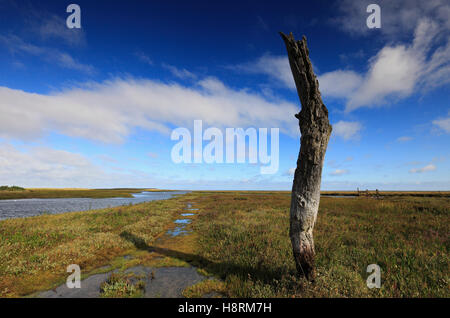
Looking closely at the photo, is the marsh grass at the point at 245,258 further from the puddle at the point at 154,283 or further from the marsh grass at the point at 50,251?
the puddle at the point at 154,283

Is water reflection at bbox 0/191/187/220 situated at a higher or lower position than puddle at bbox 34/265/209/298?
lower

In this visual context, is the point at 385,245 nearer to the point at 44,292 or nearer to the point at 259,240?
the point at 259,240

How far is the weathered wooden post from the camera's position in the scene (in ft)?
17.4

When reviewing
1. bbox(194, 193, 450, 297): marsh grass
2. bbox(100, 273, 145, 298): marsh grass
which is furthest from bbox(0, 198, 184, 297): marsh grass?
bbox(194, 193, 450, 297): marsh grass

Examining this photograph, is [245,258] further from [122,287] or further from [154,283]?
[122,287]

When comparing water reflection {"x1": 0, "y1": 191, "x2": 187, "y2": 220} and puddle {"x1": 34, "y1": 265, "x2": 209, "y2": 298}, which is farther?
water reflection {"x1": 0, "y1": 191, "x2": 187, "y2": 220}

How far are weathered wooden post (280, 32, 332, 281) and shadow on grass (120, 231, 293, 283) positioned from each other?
1.32m

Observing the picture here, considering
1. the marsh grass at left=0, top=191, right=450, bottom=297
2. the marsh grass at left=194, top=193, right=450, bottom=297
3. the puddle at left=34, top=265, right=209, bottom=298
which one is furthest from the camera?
the puddle at left=34, top=265, right=209, bottom=298

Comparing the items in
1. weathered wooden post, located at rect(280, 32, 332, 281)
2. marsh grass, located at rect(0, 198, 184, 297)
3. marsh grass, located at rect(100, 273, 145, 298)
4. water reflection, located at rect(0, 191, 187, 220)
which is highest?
weathered wooden post, located at rect(280, 32, 332, 281)

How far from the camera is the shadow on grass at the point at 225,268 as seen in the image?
253 inches

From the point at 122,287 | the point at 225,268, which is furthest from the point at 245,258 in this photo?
the point at 122,287

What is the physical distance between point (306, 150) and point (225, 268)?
19.0 feet

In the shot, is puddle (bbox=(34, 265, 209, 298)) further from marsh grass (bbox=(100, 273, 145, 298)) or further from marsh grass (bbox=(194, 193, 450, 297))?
marsh grass (bbox=(194, 193, 450, 297))

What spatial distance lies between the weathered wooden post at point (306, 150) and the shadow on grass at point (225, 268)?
1.32 m
